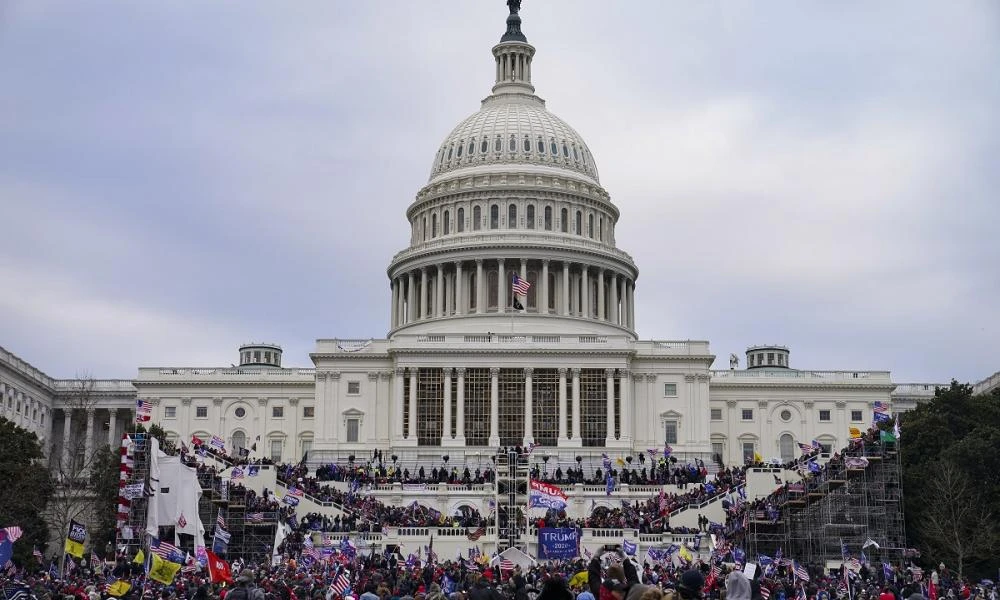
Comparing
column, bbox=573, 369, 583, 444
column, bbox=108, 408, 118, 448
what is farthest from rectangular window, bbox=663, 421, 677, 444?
column, bbox=108, 408, 118, 448

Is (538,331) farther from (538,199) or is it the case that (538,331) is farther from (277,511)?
(277,511)

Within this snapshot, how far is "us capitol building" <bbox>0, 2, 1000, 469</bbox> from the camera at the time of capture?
367 ft

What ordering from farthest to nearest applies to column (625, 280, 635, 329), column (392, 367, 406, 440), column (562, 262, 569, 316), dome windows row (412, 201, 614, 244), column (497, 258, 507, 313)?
column (625, 280, 635, 329)
dome windows row (412, 201, 614, 244)
column (562, 262, 569, 316)
column (497, 258, 507, 313)
column (392, 367, 406, 440)

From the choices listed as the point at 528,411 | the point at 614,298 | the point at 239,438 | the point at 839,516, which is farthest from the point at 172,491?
the point at 614,298

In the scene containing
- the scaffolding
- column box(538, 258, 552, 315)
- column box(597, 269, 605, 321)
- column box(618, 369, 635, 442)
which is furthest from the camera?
column box(597, 269, 605, 321)

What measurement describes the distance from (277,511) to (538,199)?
5951cm

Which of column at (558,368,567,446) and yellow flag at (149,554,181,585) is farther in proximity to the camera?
column at (558,368,567,446)

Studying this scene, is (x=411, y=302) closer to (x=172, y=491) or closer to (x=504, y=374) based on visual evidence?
(x=504, y=374)

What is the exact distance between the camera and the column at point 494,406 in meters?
110

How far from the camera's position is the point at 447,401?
112m

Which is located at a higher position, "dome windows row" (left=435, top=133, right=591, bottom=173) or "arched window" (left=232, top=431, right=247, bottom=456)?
"dome windows row" (left=435, top=133, right=591, bottom=173)

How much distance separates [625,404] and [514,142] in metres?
34.7

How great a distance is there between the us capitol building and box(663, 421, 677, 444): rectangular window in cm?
44

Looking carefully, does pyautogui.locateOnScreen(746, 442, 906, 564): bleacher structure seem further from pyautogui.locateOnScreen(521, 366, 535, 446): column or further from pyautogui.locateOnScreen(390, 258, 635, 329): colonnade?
pyautogui.locateOnScreen(390, 258, 635, 329): colonnade
